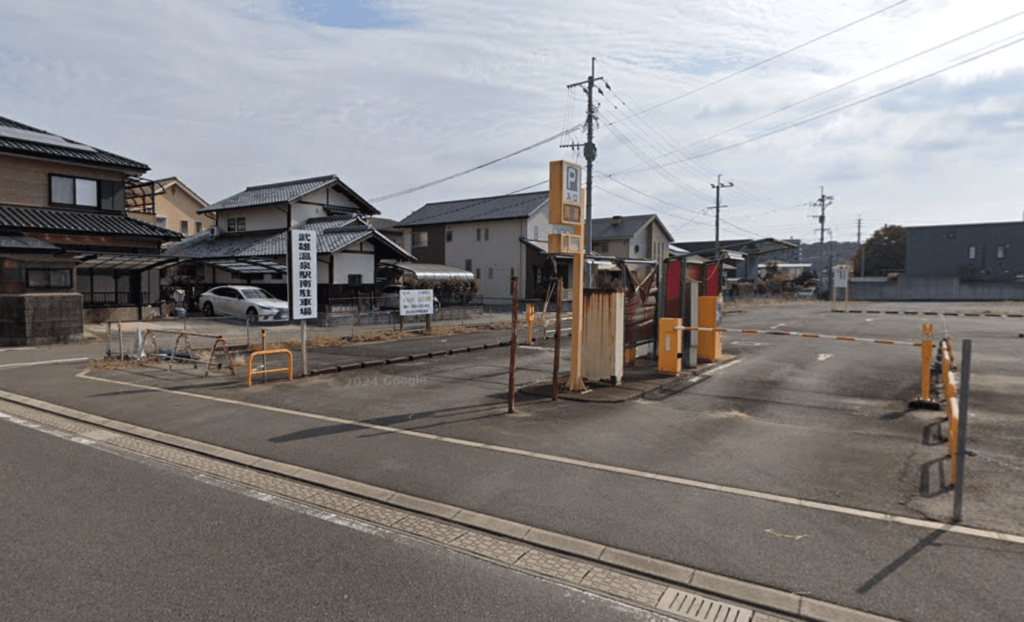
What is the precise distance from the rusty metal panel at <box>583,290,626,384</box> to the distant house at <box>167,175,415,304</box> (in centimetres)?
1964

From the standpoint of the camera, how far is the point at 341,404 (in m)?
9.50

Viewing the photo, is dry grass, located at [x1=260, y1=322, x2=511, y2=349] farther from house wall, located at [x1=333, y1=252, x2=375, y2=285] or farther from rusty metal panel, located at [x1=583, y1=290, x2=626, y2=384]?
rusty metal panel, located at [x1=583, y1=290, x2=626, y2=384]

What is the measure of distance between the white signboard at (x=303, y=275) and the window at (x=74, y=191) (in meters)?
19.4

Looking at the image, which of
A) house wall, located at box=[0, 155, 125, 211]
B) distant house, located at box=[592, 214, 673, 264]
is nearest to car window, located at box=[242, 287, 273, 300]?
house wall, located at box=[0, 155, 125, 211]

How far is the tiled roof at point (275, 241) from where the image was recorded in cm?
2914

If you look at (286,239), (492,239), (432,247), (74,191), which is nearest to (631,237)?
(492,239)

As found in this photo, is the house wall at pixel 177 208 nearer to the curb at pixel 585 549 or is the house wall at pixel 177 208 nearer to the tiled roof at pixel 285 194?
the tiled roof at pixel 285 194

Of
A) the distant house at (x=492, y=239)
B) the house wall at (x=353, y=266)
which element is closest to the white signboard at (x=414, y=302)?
the house wall at (x=353, y=266)

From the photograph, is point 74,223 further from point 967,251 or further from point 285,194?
point 967,251

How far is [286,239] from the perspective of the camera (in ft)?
101

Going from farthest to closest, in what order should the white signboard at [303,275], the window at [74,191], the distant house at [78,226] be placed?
the window at [74,191], the distant house at [78,226], the white signboard at [303,275]

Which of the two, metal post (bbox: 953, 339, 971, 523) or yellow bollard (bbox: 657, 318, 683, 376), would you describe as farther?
yellow bollard (bbox: 657, 318, 683, 376)

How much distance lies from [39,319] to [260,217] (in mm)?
17621

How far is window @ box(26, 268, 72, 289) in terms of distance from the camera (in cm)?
1897
